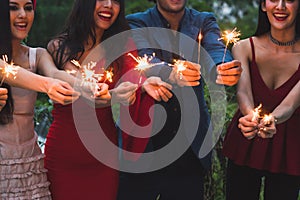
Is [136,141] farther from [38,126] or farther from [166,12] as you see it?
[38,126]

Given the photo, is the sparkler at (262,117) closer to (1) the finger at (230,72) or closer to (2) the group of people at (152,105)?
(2) the group of people at (152,105)

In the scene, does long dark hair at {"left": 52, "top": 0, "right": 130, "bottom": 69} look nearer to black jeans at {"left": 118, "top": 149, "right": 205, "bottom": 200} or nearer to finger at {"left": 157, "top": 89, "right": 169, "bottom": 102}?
finger at {"left": 157, "top": 89, "right": 169, "bottom": 102}

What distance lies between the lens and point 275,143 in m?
3.54

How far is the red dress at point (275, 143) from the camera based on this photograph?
3514 millimetres

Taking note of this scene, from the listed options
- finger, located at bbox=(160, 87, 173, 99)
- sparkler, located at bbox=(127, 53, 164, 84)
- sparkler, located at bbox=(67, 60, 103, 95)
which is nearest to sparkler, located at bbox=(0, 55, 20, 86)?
sparkler, located at bbox=(67, 60, 103, 95)

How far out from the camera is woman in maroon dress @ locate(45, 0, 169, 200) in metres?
3.39

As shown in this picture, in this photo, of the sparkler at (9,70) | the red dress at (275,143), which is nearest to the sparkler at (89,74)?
the sparkler at (9,70)

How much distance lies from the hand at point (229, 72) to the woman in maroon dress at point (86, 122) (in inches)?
13.5

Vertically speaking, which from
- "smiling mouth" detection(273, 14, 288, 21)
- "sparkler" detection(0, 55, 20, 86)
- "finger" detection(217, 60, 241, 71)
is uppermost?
"smiling mouth" detection(273, 14, 288, 21)

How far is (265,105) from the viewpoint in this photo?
3.55 metres

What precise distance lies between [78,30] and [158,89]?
62 centimetres

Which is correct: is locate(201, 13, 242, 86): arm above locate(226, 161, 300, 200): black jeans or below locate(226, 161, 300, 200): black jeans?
above

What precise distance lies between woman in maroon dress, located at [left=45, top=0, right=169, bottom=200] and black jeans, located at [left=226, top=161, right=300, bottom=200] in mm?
599

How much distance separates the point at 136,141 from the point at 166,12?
2.60ft
